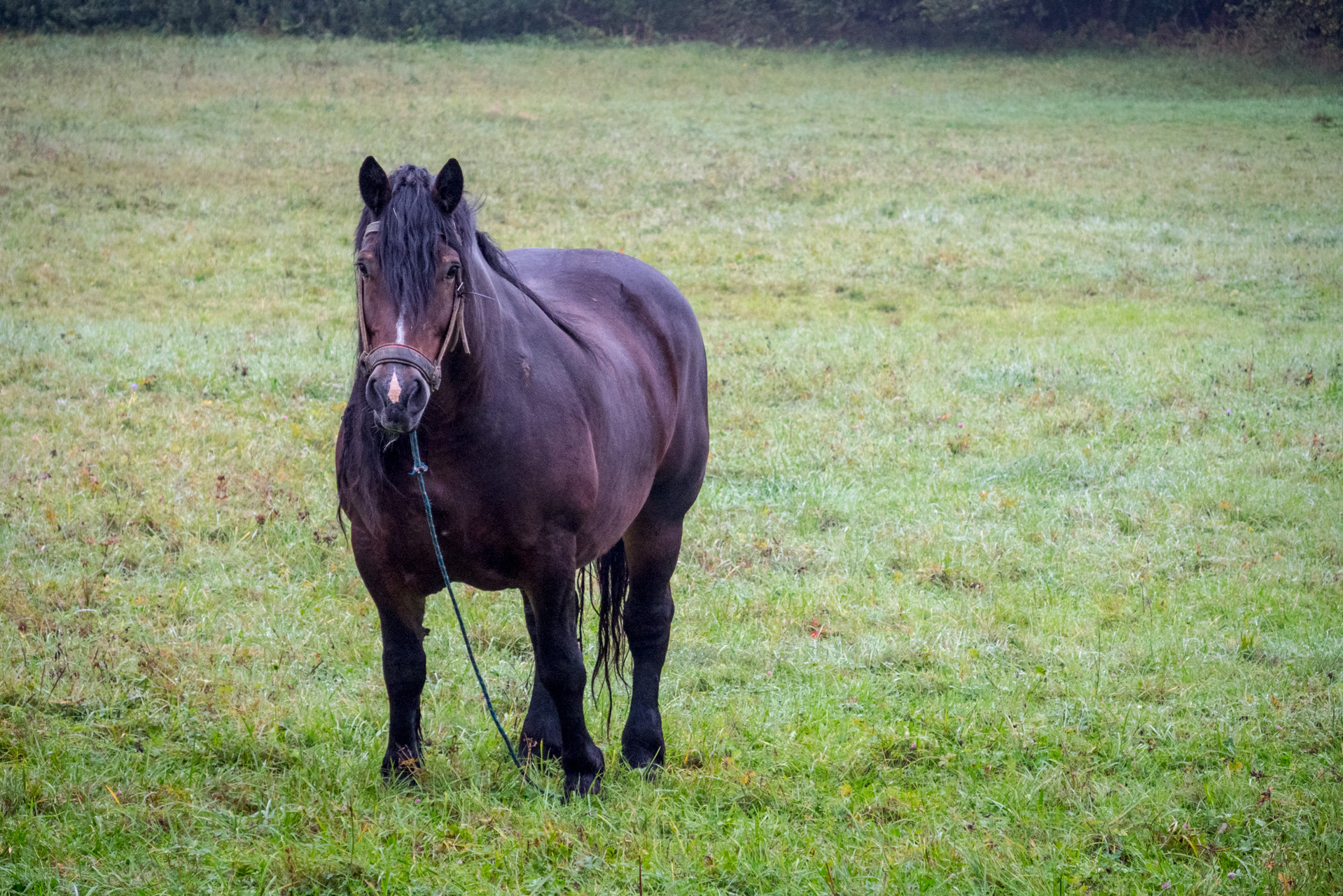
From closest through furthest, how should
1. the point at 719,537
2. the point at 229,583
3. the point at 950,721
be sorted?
the point at 950,721
the point at 229,583
the point at 719,537

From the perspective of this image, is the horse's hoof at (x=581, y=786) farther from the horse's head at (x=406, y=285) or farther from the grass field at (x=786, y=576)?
the horse's head at (x=406, y=285)

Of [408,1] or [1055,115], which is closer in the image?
[1055,115]

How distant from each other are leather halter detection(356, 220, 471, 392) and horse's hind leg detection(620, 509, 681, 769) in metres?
1.53

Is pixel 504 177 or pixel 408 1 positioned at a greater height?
pixel 408 1

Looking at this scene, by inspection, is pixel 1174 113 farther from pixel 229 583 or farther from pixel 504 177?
pixel 229 583

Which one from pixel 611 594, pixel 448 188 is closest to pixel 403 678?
pixel 611 594

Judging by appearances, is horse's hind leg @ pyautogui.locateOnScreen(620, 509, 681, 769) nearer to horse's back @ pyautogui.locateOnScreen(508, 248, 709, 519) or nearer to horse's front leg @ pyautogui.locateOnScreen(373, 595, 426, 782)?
horse's back @ pyautogui.locateOnScreen(508, 248, 709, 519)

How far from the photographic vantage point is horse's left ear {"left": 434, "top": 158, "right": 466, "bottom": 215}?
3150 mm

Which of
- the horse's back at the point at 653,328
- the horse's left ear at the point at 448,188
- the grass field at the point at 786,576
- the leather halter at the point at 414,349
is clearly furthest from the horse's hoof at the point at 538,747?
the horse's left ear at the point at 448,188

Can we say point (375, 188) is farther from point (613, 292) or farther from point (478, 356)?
point (613, 292)

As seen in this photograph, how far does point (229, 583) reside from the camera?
544 cm

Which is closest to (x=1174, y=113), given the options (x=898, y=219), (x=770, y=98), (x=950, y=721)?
(x=770, y=98)

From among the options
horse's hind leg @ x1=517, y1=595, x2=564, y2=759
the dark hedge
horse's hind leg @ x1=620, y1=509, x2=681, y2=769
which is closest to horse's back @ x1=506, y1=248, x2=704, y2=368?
horse's hind leg @ x1=620, y1=509, x2=681, y2=769

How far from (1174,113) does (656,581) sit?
86.9 ft
